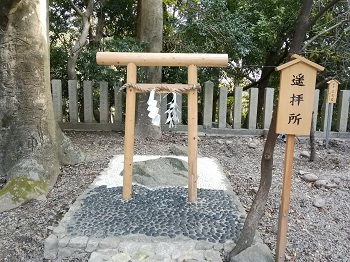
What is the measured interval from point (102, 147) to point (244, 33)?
419cm

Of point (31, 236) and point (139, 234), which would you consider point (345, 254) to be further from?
point (31, 236)

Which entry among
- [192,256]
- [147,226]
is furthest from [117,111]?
[192,256]

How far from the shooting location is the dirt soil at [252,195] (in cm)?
289

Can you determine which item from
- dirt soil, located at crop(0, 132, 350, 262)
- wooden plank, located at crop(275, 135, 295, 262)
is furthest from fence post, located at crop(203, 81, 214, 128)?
wooden plank, located at crop(275, 135, 295, 262)

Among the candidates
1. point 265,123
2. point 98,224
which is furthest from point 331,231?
point 265,123

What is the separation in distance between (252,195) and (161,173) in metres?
1.22

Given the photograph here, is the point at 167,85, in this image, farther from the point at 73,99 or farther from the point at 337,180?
the point at 73,99

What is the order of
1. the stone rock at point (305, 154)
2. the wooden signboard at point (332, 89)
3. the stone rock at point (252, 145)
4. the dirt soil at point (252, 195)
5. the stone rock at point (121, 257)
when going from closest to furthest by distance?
the stone rock at point (121, 257)
the dirt soil at point (252, 195)
the stone rock at point (305, 154)
the wooden signboard at point (332, 89)
the stone rock at point (252, 145)

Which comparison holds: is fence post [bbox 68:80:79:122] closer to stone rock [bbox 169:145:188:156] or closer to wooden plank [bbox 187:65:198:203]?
stone rock [bbox 169:145:188:156]

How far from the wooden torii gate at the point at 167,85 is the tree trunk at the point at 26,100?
1.14m

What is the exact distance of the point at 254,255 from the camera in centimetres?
252

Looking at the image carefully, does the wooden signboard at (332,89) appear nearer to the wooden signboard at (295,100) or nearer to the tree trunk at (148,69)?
the tree trunk at (148,69)

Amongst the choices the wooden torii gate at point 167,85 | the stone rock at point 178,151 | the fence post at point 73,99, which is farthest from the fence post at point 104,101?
the wooden torii gate at point 167,85

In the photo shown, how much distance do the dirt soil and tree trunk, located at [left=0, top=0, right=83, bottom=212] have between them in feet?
0.96
